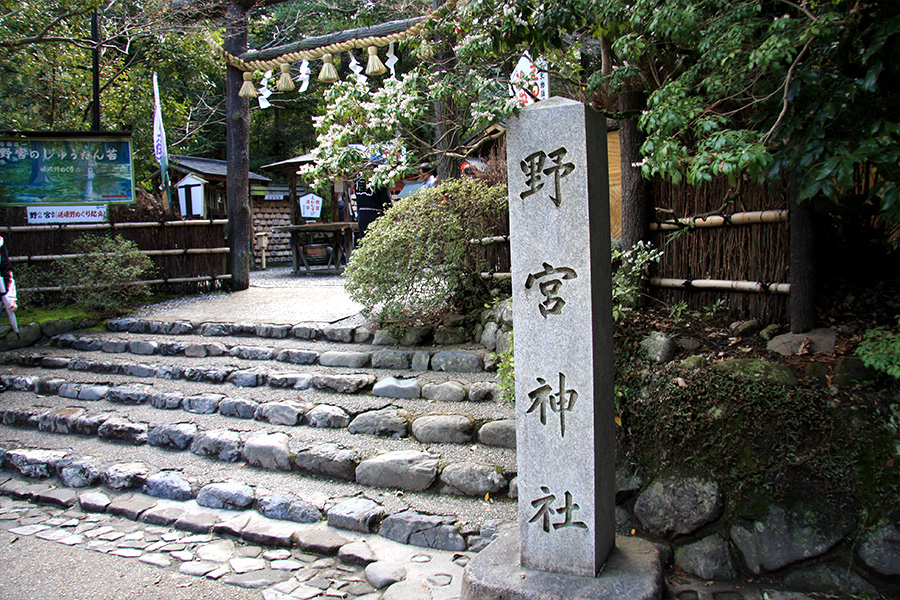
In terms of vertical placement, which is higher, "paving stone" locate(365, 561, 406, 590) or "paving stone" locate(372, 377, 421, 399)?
"paving stone" locate(372, 377, 421, 399)

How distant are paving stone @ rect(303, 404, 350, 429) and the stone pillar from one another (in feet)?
8.09

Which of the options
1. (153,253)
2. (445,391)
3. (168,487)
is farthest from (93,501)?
(153,253)

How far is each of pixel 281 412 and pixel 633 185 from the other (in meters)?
3.73

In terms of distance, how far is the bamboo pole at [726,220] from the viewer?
4.24 meters

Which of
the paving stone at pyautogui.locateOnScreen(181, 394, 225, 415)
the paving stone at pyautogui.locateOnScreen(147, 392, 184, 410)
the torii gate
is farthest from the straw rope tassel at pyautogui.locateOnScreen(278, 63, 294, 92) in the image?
the paving stone at pyautogui.locateOnScreen(181, 394, 225, 415)

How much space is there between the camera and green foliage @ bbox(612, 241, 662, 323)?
15.0 feet

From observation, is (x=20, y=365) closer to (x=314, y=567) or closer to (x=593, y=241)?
(x=314, y=567)

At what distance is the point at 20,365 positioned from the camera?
8.00 meters

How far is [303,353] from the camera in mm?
6777

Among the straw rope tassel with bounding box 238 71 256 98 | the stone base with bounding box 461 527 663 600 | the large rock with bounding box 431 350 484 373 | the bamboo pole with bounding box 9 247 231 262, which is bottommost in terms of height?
the stone base with bounding box 461 527 663 600

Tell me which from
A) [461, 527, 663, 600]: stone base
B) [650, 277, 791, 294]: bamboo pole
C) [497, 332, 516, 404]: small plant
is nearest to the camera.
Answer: [461, 527, 663, 600]: stone base

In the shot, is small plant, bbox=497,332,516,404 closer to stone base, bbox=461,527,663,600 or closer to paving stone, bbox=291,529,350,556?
stone base, bbox=461,527,663,600

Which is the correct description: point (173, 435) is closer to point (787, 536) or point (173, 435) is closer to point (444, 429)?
point (444, 429)

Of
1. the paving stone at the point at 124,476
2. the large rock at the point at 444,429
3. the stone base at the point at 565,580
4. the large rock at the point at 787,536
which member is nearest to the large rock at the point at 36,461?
the paving stone at the point at 124,476
